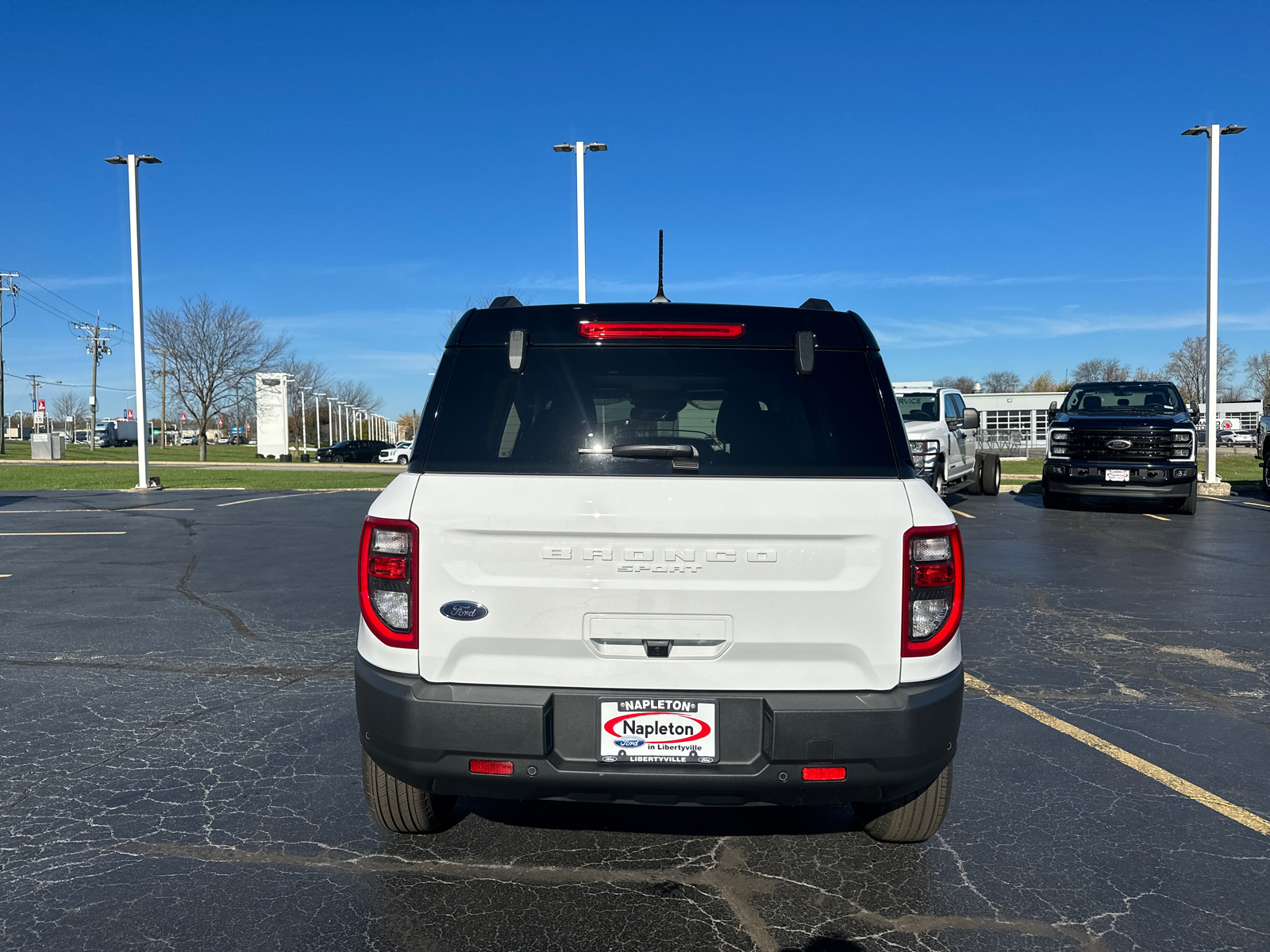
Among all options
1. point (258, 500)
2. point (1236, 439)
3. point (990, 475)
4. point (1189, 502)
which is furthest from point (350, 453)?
point (1236, 439)

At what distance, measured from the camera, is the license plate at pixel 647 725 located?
2.81 meters

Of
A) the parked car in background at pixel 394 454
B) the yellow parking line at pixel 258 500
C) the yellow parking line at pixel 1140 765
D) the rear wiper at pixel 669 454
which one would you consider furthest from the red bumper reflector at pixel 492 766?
the parked car in background at pixel 394 454

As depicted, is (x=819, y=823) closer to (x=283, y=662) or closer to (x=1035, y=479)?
(x=283, y=662)

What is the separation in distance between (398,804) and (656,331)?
74.3 inches

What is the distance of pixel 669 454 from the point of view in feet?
9.54

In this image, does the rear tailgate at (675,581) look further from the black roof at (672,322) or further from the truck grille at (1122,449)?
the truck grille at (1122,449)

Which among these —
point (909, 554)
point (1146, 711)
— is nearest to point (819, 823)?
point (909, 554)

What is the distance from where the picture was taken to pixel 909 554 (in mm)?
2840

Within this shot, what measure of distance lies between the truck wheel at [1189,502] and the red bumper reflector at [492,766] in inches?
625

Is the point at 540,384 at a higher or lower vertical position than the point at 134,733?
higher

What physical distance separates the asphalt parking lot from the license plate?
0.57 metres

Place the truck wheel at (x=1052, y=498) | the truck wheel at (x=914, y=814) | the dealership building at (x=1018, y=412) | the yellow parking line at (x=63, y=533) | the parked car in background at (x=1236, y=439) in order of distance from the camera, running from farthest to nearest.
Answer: the dealership building at (x=1018, y=412) → the parked car in background at (x=1236, y=439) → the truck wheel at (x=1052, y=498) → the yellow parking line at (x=63, y=533) → the truck wheel at (x=914, y=814)

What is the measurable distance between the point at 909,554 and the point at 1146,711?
316 centimetres

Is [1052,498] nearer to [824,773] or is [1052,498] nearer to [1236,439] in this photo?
[824,773]
